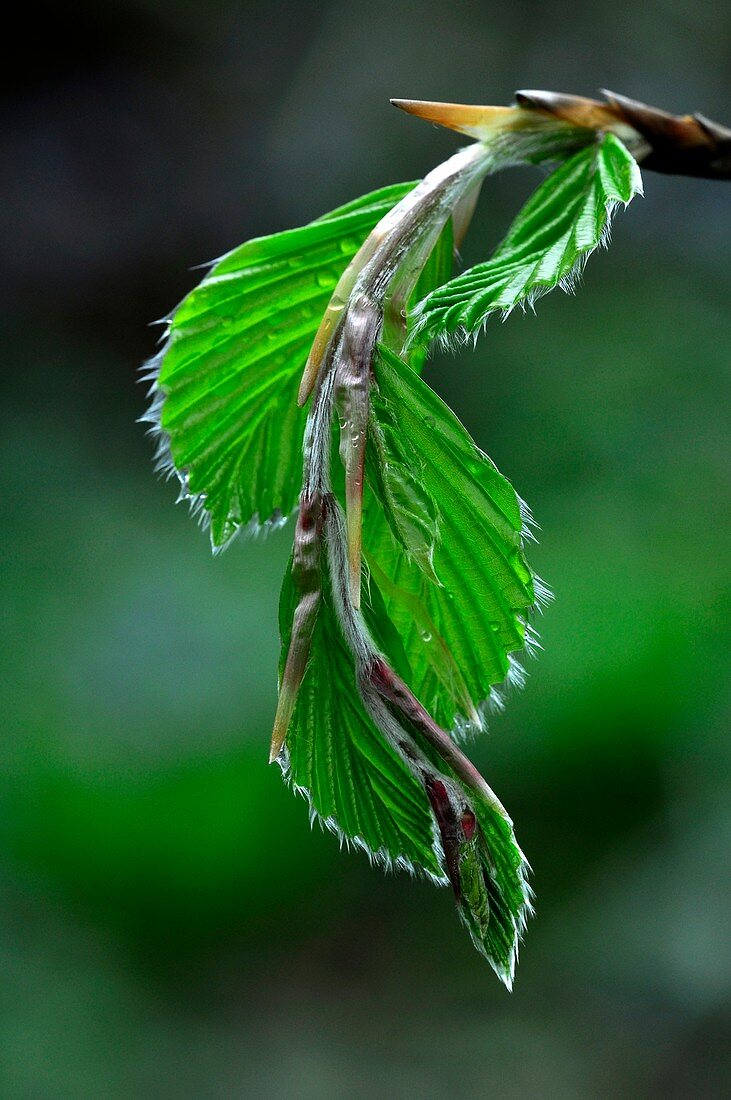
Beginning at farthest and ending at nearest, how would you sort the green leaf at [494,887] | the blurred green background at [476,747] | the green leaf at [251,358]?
the blurred green background at [476,747] → the green leaf at [251,358] → the green leaf at [494,887]

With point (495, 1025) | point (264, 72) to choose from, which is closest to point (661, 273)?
point (264, 72)

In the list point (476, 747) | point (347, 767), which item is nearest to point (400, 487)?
point (347, 767)

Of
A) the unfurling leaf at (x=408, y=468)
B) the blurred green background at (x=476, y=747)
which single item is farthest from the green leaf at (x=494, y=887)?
the blurred green background at (x=476, y=747)

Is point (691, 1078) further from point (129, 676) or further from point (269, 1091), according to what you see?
point (129, 676)

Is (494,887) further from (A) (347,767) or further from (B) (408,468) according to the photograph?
(B) (408,468)

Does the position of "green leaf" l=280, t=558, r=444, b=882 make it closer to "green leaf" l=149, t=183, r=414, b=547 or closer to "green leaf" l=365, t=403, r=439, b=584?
"green leaf" l=365, t=403, r=439, b=584

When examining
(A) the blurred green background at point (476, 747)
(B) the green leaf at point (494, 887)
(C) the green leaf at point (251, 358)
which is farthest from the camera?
(A) the blurred green background at point (476, 747)

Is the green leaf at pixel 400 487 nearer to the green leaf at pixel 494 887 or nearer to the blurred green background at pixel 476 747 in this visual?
the green leaf at pixel 494 887
